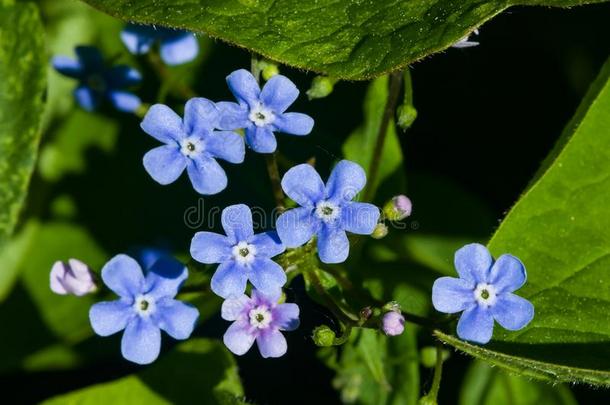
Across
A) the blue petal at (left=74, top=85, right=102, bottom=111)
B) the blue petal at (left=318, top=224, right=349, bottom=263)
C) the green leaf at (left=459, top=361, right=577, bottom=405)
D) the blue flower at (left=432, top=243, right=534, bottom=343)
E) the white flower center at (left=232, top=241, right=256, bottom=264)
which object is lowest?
the green leaf at (left=459, top=361, right=577, bottom=405)

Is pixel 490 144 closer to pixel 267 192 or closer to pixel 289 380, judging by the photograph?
pixel 267 192

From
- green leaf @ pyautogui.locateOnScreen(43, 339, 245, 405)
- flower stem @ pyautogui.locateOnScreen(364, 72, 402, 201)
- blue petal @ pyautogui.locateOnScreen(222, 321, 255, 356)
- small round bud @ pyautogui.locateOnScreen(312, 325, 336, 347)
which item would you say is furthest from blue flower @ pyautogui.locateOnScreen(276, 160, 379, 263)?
green leaf @ pyautogui.locateOnScreen(43, 339, 245, 405)

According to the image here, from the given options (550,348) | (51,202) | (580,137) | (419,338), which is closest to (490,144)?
(419,338)

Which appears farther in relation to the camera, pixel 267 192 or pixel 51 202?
pixel 51 202

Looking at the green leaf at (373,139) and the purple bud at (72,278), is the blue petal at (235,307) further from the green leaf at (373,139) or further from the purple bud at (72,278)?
the green leaf at (373,139)

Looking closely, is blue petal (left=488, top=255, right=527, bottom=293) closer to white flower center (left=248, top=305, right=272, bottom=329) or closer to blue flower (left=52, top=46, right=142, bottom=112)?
white flower center (left=248, top=305, right=272, bottom=329)

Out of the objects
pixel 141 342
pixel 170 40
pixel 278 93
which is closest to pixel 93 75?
pixel 170 40

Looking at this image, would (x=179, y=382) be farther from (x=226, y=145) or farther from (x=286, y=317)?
(x=226, y=145)
